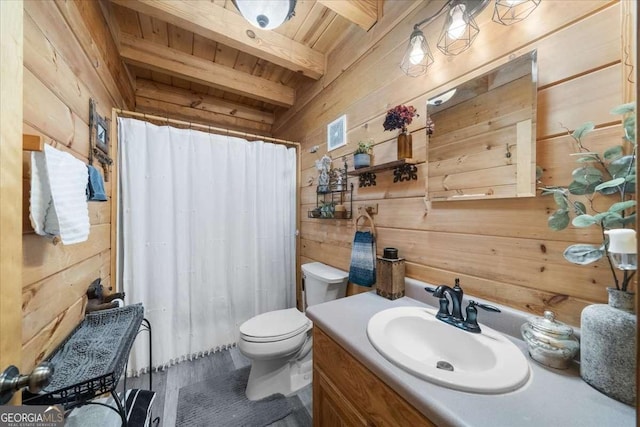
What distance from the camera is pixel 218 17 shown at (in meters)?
1.46

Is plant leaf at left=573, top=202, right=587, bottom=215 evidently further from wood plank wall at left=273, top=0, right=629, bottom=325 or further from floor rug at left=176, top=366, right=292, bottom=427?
floor rug at left=176, top=366, right=292, bottom=427

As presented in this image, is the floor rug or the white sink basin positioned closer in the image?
the white sink basin

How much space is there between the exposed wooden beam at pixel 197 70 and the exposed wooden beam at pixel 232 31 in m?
0.50

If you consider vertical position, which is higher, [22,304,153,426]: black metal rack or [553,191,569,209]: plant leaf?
[553,191,569,209]: plant leaf

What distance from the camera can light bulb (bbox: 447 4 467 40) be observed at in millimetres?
904

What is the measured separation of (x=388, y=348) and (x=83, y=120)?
1656 millimetres

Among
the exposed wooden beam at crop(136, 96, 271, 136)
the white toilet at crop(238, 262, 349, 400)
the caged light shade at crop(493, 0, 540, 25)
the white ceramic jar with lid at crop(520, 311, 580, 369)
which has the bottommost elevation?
the white toilet at crop(238, 262, 349, 400)

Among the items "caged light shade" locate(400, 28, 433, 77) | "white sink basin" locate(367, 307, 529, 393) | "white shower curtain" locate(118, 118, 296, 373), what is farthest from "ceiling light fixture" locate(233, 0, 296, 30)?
"white sink basin" locate(367, 307, 529, 393)

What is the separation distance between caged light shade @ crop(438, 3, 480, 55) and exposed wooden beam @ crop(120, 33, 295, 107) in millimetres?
1624

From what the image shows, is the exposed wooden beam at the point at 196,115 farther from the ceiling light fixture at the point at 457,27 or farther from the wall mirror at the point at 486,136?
the wall mirror at the point at 486,136

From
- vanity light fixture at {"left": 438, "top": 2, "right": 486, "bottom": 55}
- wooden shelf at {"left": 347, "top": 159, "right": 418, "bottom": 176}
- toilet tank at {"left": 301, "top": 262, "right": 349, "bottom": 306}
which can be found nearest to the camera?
vanity light fixture at {"left": 438, "top": 2, "right": 486, "bottom": 55}

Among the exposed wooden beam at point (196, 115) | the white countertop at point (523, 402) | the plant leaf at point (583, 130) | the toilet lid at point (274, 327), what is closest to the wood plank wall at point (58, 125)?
the toilet lid at point (274, 327)

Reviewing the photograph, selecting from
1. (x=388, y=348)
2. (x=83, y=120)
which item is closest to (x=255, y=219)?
(x=83, y=120)

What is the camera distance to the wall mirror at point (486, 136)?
799 mm
